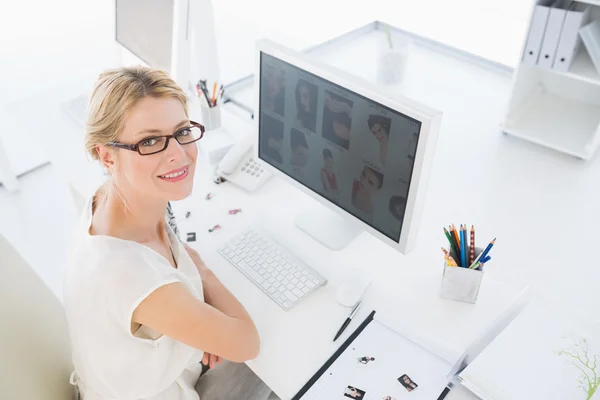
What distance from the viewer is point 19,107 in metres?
2.07

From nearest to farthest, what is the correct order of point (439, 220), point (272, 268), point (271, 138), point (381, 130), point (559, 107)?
point (381, 130) → point (272, 268) → point (271, 138) → point (439, 220) → point (559, 107)

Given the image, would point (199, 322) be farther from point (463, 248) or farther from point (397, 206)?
point (463, 248)

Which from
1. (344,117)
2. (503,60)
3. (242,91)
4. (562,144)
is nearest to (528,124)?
(562,144)

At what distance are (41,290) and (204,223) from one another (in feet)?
1.53

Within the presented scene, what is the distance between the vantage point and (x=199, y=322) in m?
1.07

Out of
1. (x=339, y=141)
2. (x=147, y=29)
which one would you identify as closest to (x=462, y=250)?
(x=339, y=141)

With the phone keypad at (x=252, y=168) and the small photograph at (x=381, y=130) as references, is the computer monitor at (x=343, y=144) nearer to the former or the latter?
the small photograph at (x=381, y=130)

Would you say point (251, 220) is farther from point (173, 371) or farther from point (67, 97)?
point (67, 97)

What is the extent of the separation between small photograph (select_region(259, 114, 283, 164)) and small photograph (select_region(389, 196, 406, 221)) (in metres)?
0.38

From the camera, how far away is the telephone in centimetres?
166

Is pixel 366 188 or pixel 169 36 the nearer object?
pixel 366 188

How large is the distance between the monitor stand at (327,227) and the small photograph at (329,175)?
14 centimetres

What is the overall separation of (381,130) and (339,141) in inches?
5.8

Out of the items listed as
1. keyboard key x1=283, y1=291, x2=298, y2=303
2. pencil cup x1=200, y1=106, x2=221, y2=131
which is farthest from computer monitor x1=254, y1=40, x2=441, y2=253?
pencil cup x1=200, y1=106, x2=221, y2=131
